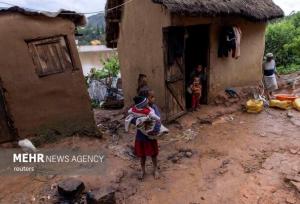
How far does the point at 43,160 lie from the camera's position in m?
6.93

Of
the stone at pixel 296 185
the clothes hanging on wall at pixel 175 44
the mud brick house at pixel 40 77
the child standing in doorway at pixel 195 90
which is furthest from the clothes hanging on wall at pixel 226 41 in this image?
the stone at pixel 296 185

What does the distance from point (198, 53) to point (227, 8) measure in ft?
5.23

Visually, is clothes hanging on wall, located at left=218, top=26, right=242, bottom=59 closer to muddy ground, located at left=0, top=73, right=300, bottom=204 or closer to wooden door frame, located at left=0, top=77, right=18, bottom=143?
muddy ground, located at left=0, top=73, right=300, bottom=204

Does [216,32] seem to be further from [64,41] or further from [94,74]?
[94,74]

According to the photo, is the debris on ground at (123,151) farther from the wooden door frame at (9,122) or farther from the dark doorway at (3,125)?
the dark doorway at (3,125)

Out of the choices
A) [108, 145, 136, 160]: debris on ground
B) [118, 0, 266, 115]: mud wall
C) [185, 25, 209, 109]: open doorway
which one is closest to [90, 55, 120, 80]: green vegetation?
[118, 0, 266, 115]: mud wall

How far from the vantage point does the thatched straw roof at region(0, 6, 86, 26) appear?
271 inches

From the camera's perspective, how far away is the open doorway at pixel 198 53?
964 cm

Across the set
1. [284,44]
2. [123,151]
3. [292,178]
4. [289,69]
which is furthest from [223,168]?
[284,44]

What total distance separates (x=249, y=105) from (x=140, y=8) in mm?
3927

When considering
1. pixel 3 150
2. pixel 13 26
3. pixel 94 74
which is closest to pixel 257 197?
pixel 3 150

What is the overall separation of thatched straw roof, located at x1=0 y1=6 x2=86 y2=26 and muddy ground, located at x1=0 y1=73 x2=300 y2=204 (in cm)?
258

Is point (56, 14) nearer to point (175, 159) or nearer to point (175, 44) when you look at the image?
point (175, 44)

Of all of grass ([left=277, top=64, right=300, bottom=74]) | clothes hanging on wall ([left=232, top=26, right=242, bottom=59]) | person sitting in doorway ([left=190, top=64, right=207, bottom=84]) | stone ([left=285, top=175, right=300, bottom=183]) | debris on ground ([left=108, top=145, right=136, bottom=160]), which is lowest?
stone ([left=285, top=175, right=300, bottom=183])
